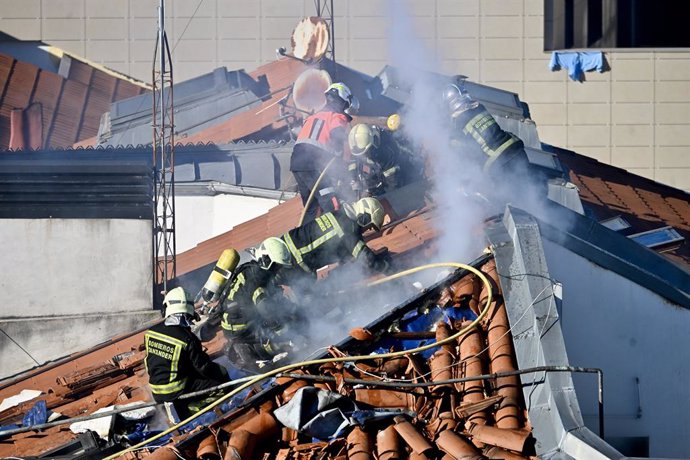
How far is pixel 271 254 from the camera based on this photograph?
1003 cm

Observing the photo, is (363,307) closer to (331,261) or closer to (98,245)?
Answer: (331,261)

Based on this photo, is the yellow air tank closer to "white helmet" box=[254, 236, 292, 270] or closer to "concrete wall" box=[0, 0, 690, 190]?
"white helmet" box=[254, 236, 292, 270]

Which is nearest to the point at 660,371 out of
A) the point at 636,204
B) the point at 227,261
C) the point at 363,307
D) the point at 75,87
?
the point at 363,307

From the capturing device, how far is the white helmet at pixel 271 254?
1003 cm

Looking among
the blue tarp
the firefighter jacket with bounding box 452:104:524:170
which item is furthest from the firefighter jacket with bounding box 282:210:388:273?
the blue tarp

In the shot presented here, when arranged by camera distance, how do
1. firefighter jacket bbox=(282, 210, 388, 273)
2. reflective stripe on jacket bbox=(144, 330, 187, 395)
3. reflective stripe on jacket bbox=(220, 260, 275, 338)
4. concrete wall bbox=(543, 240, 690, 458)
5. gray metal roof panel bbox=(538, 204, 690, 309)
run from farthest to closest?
firefighter jacket bbox=(282, 210, 388, 273)
reflective stripe on jacket bbox=(220, 260, 275, 338)
gray metal roof panel bbox=(538, 204, 690, 309)
concrete wall bbox=(543, 240, 690, 458)
reflective stripe on jacket bbox=(144, 330, 187, 395)

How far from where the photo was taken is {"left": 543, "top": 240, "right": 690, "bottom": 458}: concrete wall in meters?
9.11

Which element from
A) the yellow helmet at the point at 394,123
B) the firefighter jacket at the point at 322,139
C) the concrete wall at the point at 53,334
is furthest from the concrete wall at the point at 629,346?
the concrete wall at the point at 53,334

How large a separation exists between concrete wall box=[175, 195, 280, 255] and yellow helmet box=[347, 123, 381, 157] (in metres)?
6.68

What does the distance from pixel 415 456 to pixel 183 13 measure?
70.7 ft

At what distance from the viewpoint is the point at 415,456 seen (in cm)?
720

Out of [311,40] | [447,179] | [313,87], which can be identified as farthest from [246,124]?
[447,179]

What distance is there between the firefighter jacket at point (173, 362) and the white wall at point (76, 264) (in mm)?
4509

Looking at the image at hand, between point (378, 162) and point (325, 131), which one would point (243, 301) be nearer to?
point (378, 162)
